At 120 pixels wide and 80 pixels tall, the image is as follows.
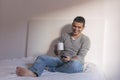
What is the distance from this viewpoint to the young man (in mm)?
2016

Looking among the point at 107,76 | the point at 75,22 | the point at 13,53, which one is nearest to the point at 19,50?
the point at 13,53

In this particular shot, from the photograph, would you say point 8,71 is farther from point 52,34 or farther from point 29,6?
point 29,6

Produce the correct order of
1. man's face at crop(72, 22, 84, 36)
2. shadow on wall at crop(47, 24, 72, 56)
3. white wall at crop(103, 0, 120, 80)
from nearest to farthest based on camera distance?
1. man's face at crop(72, 22, 84, 36)
2. white wall at crop(103, 0, 120, 80)
3. shadow on wall at crop(47, 24, 72, 56)

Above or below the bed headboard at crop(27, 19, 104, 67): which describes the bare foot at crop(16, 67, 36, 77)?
below

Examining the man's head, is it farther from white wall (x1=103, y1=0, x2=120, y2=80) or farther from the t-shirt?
white wall (x1=103, y1=0, x2=120, y2=80)

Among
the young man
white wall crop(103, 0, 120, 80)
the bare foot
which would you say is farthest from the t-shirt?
the bare foot

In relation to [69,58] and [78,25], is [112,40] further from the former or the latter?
[69,58]

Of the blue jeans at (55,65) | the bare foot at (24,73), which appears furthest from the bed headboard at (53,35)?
the bare foot at (24,73)

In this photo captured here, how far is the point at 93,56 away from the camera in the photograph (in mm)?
2564

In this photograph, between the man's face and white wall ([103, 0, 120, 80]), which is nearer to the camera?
the man's face

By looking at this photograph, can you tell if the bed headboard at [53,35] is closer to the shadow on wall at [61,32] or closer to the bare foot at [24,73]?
the shadow on wall at [61,32]

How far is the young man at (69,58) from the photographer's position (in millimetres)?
2016

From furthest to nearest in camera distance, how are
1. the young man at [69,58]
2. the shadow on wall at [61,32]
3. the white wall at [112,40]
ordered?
the shadow on wall at [61,32] < the white wall at [112,40] < the young man at [69,58]

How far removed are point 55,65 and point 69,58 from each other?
155 mm
